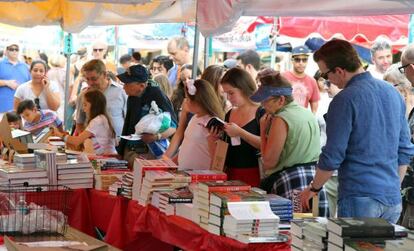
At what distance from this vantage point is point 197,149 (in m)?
5.16

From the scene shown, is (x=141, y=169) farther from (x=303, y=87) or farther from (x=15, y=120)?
(x=303, y=87)

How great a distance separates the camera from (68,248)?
3.46 metres

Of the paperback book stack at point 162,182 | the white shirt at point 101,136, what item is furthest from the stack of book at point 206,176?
the white shirt at point 101,136

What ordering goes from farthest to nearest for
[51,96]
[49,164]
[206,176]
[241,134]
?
[51,96] → [49,164] → [241,134] → [206,176]

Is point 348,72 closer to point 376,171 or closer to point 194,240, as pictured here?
point 376,171

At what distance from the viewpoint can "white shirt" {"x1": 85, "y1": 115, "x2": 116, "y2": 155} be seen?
631 centimetres

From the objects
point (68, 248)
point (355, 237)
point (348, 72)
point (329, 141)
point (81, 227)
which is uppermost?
point (348, 72)

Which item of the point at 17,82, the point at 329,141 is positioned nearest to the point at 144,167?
the point at 329,141

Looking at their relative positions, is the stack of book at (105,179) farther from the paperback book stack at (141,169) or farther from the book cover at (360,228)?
the book cover at (360,228)

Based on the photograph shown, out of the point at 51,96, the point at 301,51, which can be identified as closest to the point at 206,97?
the point at 301,51

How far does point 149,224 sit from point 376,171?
1.32 m

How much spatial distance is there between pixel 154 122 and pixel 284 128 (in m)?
1.42

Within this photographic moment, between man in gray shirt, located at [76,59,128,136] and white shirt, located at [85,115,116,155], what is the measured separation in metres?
0.63

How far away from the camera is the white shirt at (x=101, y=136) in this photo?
6.31 meters
